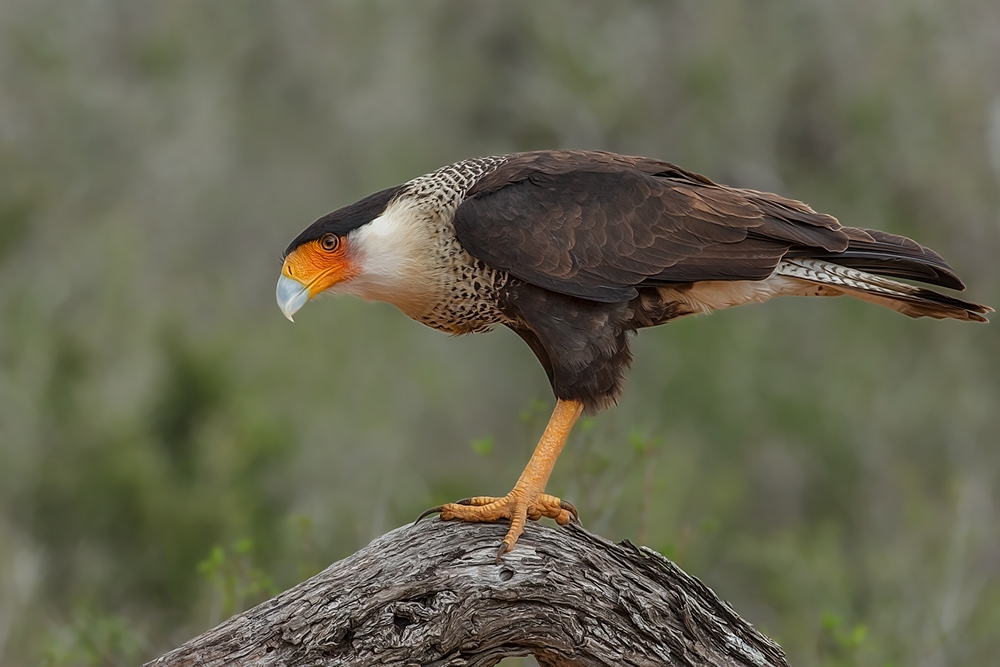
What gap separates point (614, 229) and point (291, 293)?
1.14m

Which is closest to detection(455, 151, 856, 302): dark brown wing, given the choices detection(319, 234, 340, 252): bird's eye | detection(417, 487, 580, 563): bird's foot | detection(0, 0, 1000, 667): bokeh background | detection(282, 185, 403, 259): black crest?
detection(282, 185, 403, 259): black crest

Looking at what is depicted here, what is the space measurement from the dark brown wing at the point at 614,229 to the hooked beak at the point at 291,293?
22.4 inches

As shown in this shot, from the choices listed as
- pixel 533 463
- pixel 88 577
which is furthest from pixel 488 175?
pixel 88 577

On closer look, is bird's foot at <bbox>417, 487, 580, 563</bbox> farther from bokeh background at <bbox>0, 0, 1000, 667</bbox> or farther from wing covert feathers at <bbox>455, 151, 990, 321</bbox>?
bokeh background at <bbox>0, 0, 1000, 667</bbox>

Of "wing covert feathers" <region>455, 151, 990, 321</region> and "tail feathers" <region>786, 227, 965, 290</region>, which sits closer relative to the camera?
"wing covert feathers" <region>455, 151, 990, 321</region>

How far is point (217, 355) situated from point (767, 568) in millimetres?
5274

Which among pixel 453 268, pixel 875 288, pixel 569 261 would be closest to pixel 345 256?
pixel 453 268

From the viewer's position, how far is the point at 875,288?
410 cm

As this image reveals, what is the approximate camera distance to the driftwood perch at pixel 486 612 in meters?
3.58

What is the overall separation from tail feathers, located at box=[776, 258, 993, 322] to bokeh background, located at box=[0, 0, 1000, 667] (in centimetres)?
308

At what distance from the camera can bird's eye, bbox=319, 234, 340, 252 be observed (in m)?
3.96

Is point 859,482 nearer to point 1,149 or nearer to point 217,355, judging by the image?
point 217,355

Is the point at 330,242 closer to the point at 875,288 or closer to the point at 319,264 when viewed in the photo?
the point at 319,264

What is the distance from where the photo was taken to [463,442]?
12812 mm
